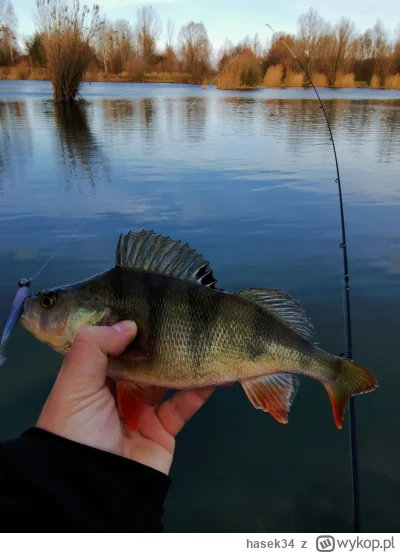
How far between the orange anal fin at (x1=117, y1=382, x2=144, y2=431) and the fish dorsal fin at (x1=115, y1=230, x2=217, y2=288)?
1.92 ft

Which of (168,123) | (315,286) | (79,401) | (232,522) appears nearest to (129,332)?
(79,401)

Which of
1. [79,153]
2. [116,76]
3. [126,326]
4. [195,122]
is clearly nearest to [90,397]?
[126,326]

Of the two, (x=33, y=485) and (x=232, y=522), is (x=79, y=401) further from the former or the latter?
(x=232, y=522)

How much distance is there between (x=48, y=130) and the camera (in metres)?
15.9

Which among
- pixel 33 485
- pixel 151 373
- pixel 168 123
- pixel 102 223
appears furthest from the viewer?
pixel 168 123

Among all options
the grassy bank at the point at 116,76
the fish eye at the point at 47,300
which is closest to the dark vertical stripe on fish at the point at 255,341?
the fish eye at the point at 47,300

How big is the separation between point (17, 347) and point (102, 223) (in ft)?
10.8

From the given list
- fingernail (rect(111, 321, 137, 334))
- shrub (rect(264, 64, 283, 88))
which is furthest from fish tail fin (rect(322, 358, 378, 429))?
shrub (rect(264, 64, 283, 88))

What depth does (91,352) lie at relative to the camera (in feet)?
6.17

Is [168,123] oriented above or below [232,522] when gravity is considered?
above

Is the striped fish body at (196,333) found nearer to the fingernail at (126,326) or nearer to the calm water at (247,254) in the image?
the fingernail at (126,326)

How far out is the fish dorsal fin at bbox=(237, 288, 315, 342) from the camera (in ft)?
6.70

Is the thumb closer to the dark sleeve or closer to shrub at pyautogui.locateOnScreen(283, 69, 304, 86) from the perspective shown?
the dark sleeve

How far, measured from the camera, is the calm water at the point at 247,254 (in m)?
2.71
